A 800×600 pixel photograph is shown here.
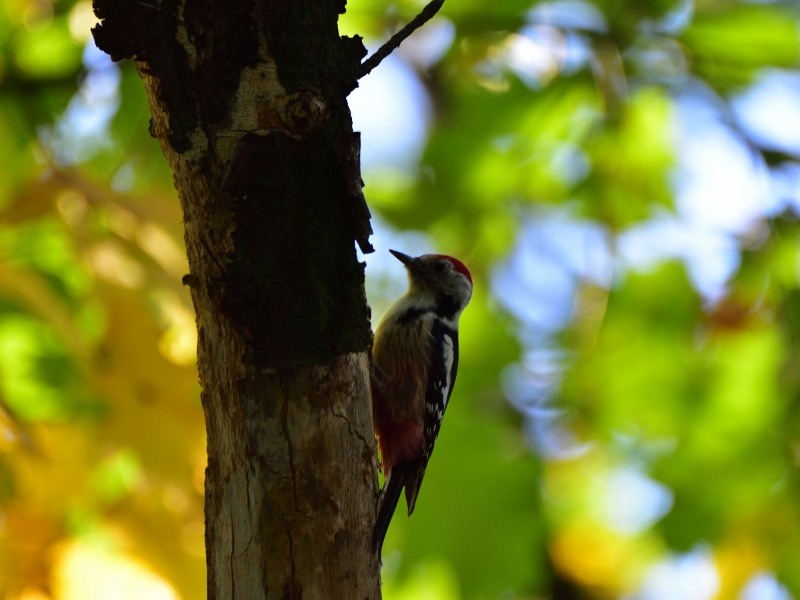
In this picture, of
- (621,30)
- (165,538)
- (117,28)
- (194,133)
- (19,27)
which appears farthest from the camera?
(621,30)

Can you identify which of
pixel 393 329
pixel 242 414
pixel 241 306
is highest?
pixel 393 329

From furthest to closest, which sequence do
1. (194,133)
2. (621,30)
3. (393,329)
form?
(393,329)
(621,30)
(194,133)

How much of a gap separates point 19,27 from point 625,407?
3.56m

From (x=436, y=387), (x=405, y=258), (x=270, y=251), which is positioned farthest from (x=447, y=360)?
(x=270, y=251)

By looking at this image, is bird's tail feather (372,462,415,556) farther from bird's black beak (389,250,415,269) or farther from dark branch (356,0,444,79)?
dark branch (356,0,444,79)

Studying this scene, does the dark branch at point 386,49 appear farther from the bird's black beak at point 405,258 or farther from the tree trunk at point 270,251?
the bird's black beak at point 405,258

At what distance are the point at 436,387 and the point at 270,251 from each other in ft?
7.75

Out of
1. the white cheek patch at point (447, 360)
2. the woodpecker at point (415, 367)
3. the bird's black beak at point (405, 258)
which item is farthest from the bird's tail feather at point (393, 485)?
the bird's black beak at point (405, 258)

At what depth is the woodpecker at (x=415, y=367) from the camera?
11.8ft

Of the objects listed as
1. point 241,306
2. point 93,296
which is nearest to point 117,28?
point 241,306

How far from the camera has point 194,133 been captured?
1.71 m

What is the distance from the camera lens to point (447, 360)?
412 cm

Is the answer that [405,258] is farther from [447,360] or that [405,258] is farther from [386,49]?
[386,49]

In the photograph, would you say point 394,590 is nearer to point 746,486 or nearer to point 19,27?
point 746,486
